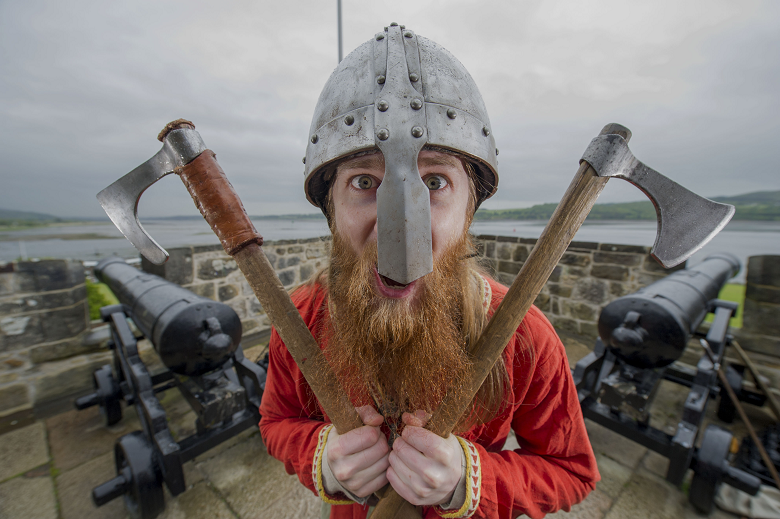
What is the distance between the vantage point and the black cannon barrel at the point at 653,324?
7.11 ft

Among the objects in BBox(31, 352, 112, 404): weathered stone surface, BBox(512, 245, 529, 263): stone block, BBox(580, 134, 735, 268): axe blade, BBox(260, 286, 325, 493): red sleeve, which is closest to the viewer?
BBox(580, 134, 735, 268): axe blade

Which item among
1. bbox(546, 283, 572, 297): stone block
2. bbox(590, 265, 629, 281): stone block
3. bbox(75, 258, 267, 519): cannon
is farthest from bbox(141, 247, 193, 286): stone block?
bbox(590, 265, 629, 281): stone block

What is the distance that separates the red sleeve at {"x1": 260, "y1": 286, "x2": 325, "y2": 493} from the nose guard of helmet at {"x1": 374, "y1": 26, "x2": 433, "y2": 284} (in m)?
0.66

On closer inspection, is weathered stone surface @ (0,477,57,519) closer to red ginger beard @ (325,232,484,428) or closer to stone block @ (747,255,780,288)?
red ginger beard @ (325,232,484,428)

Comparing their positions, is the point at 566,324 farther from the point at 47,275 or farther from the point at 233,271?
the point at 47,275

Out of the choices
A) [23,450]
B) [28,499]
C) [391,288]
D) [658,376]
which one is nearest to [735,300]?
[658,376]

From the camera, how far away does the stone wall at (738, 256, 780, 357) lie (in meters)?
3.07

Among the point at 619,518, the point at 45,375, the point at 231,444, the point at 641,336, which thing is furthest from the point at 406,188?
the point at 45,375

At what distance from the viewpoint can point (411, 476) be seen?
0.80m

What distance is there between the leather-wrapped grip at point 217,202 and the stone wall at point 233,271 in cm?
295

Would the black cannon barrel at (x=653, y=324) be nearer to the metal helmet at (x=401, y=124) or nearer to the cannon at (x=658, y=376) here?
the cannon at (x=658, y=376)

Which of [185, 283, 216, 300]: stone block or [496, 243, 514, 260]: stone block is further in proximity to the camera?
[496, 243, 514, 260]: stone block

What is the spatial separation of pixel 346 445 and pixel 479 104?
3.85 feet

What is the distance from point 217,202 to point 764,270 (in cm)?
474
